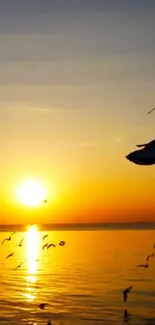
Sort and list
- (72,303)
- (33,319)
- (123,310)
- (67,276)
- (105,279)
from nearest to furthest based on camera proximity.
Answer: (33,319) < (123,310) < (72,303) < (105,279) < (67,276)

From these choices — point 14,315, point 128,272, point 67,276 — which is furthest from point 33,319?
point 128,272

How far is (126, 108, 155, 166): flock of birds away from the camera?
8273 millimetres

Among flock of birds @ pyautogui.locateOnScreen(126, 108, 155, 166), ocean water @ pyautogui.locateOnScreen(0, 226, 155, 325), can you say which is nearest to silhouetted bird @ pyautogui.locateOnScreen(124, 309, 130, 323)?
ocean water @ pyautogui.locateOnScreen(0, 226, 155, 325)

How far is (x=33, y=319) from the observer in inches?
1240

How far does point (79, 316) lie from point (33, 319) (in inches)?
112

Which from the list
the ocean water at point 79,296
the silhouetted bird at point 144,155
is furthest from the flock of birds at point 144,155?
Answer: the ocean water at point 79,296

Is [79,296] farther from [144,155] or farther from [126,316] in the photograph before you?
[144,155]

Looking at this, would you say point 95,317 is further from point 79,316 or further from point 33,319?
point 33,319

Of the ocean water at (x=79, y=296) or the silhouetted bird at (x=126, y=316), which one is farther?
the ocean water at (x=79, y=296)

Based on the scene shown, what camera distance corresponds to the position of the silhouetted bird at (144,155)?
8.28 m

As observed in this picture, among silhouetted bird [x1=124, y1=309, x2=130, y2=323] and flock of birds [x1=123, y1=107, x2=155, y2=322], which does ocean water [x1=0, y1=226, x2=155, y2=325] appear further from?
flock of birds [x1=123, y1=107, x2=155, y2=322]

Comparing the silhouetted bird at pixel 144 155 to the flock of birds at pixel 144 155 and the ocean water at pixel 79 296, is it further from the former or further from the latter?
the ocean water at pixel 79 296

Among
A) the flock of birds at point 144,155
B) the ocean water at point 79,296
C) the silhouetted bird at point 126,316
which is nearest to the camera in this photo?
the flock of birds at point 144,155

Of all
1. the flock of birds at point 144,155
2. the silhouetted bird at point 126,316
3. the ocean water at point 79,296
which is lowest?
the flock of birds at point 144,155
